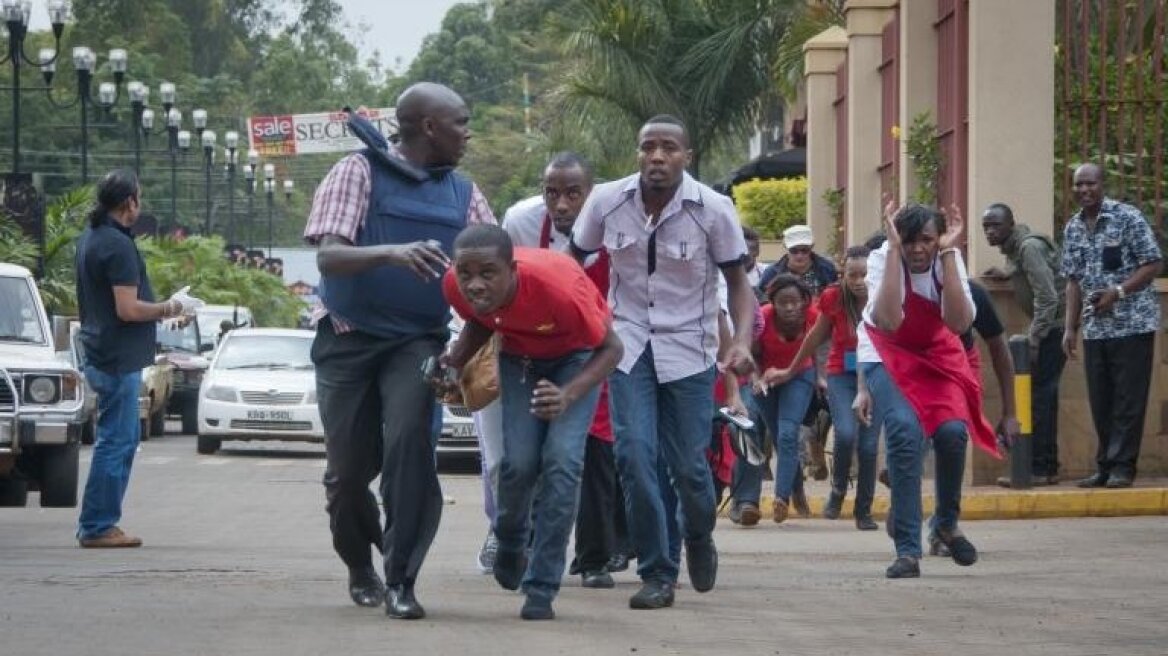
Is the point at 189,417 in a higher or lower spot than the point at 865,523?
lower

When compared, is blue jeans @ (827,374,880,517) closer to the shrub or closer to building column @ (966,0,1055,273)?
building column @ (966,0,1055,273)

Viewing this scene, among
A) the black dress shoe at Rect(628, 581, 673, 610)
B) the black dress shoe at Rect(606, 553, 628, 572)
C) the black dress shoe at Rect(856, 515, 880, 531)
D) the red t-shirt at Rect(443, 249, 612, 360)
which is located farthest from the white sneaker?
the black dress shoe at Rect(856, 515, 880, 531)

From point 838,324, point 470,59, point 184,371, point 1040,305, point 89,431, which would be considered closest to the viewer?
point 838,324

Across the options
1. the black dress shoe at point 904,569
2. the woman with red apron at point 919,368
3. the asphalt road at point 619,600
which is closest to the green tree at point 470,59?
the asphalt road at point 619,600

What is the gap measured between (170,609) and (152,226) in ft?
150

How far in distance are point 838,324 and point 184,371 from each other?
22092 millimetres

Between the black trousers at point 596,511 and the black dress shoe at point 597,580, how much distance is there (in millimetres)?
19

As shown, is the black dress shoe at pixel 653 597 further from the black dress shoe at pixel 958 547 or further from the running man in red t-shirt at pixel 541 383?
the black dress shoe at pixel 958 547

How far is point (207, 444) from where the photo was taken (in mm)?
27922

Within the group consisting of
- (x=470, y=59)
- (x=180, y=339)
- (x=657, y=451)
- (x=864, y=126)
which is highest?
(x=470, y=59)

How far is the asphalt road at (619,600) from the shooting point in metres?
8.33

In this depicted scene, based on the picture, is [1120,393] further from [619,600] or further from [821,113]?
[821,113]

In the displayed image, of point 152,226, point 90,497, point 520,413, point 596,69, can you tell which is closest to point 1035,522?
point 90,497

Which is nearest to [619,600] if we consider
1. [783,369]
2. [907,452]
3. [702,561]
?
[702,561]
